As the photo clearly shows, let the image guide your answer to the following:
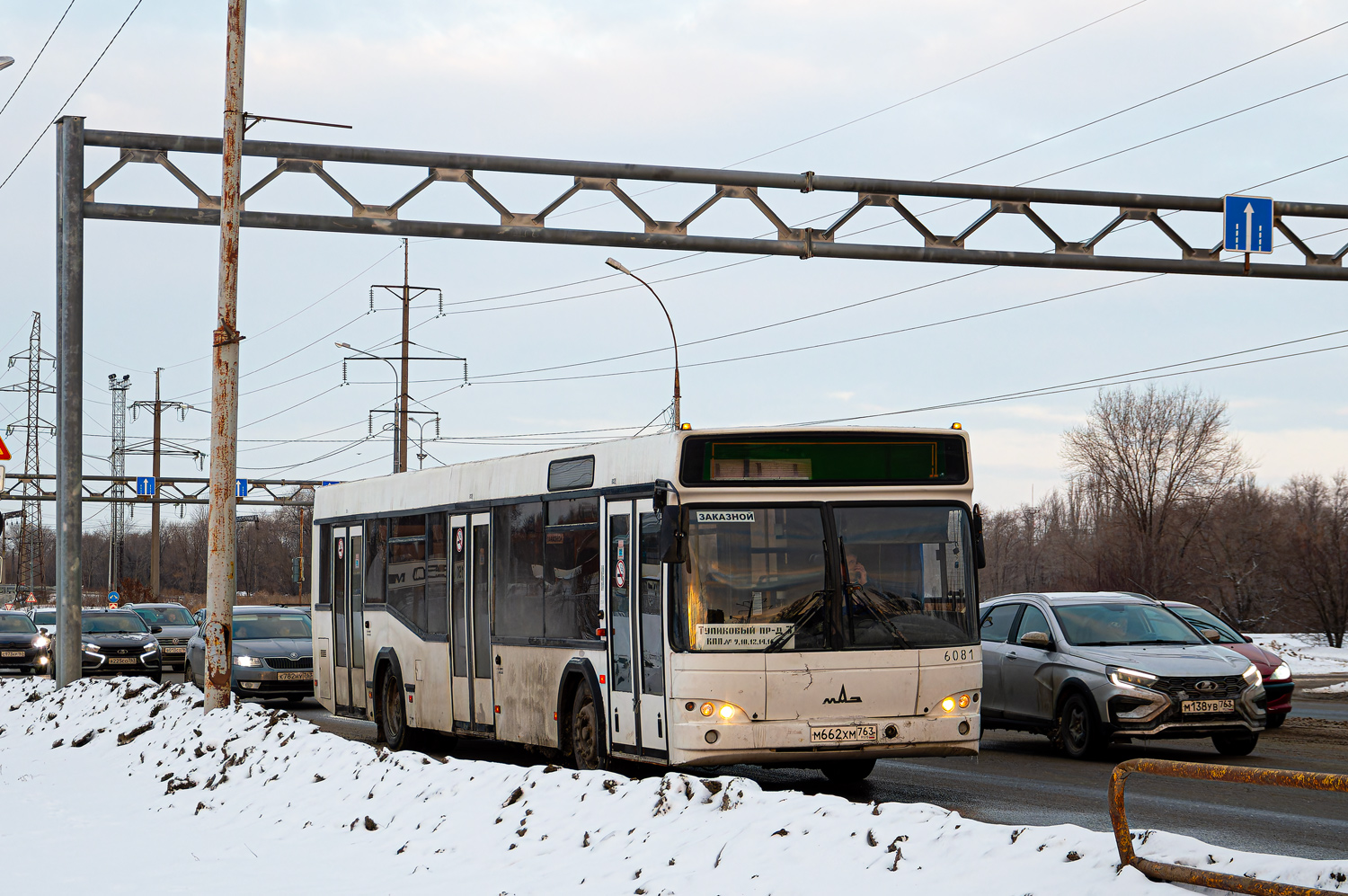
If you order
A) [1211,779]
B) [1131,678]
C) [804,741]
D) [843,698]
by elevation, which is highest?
[1211,779]

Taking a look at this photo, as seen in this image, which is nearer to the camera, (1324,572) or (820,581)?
(820,581)

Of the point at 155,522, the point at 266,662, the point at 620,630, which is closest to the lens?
the point at 620,630

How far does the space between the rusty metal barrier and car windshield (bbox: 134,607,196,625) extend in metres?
35.1

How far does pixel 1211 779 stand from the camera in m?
5.36

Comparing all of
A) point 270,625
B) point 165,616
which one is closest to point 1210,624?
point 270,625

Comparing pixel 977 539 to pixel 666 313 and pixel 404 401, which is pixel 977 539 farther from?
pixel 404 401

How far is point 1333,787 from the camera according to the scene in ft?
15.9

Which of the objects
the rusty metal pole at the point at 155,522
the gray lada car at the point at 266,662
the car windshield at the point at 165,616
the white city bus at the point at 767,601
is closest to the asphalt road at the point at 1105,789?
the white city bus at the point at 767,601

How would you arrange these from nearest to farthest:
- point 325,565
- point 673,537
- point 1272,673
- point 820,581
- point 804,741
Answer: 1. point 673,537
2. point 804,741
3. point 820,581
4. point 1272,673
5. point 325,565

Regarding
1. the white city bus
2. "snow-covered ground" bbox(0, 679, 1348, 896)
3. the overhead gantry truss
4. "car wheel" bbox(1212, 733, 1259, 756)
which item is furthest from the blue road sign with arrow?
"snow-covered ground" bbox(0, 679, 1348, 896)

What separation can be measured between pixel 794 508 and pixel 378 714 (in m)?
7.44

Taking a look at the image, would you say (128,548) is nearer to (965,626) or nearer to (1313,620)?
(1313,620)

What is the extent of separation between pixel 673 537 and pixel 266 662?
14289 millimetres

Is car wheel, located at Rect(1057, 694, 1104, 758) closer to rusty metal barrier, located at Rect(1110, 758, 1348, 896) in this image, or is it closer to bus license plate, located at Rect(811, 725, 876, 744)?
bus license plate, located at Rect(811, 725, 876, 744)
